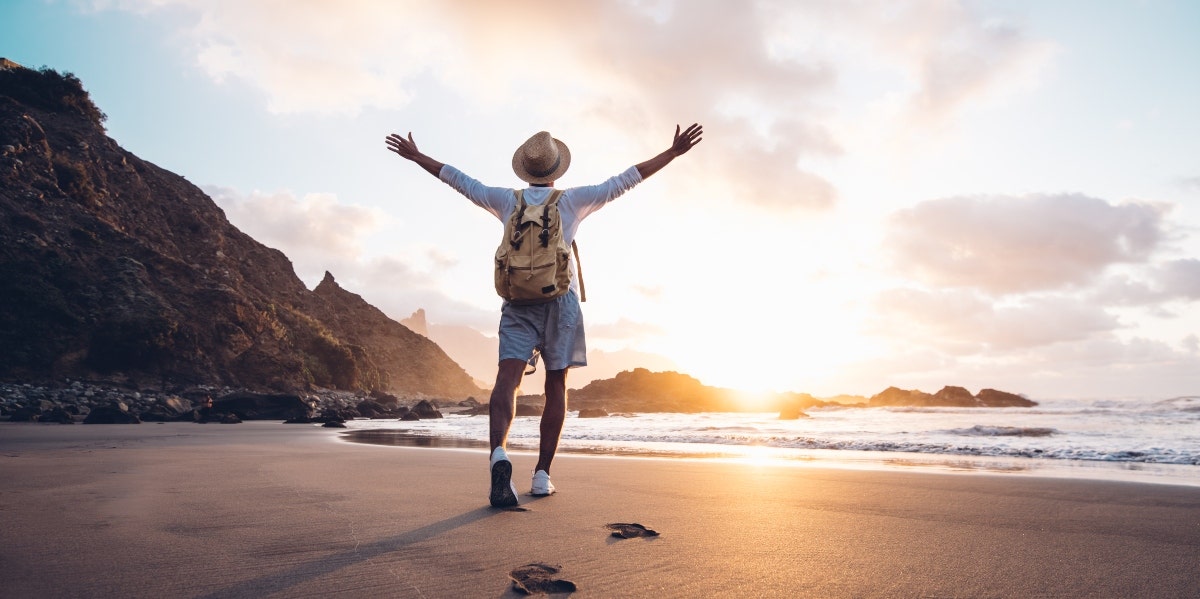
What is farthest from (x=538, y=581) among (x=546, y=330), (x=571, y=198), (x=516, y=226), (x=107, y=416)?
(x=107, y=416)

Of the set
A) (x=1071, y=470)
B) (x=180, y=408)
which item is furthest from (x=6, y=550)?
(x=180, y=408)

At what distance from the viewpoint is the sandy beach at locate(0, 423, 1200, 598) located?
1.66 metres

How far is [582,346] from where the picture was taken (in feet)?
12.2

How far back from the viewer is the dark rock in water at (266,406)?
21919 mm

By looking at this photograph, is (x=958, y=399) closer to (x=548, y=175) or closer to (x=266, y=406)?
(x=266, y=406)

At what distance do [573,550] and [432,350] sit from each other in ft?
304

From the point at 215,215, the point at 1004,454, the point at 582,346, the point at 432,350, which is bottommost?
the point at 1004,454

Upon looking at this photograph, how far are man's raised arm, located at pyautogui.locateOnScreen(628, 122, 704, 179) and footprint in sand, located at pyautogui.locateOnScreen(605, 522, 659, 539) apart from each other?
2.03 metres

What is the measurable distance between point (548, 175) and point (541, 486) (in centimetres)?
184

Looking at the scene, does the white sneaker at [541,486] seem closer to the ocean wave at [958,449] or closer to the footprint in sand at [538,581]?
the footprint in sand at [538,581]

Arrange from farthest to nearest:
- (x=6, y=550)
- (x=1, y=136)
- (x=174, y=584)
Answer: (x=1, y=136)
(x=6, y=550)
(x=174, y=584)

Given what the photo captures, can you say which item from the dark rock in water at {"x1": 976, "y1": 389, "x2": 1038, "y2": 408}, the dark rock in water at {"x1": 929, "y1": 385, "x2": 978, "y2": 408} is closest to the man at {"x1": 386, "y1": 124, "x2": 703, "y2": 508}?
the dark rock in water at {"x1": 976, "y1": 389, "x2": 1038, "y2": 408}

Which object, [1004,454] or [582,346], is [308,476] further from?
[1004,454]

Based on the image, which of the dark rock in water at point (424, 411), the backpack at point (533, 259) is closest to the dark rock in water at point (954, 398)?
the dark rock in water at point (424, 411)
